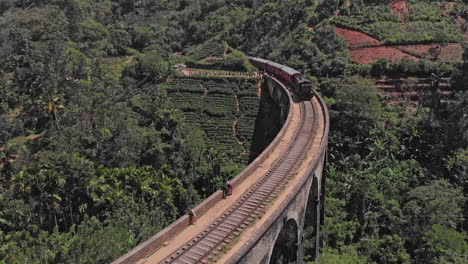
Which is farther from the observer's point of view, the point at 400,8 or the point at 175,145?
the point at 400,8

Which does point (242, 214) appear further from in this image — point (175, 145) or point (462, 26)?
point (462, 26)

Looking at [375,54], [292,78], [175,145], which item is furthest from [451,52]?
[175,145]

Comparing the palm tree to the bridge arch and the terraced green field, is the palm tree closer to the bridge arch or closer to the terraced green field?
the terraced green field

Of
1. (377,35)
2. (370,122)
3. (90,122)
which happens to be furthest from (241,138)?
(377,35)

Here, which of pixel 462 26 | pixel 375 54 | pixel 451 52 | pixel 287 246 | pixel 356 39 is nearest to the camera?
pixel 287 246

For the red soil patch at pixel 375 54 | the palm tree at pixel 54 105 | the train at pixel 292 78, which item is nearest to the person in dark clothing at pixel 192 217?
the train at pixel 292 78

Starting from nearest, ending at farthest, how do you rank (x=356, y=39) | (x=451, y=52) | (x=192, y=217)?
(x=192, y=217) < (x=451, y=52) < (x=356, y=39)

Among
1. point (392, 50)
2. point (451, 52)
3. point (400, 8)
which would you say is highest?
point (400, 8)

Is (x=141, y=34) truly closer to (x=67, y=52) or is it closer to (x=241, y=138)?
(x=67, y=52)
